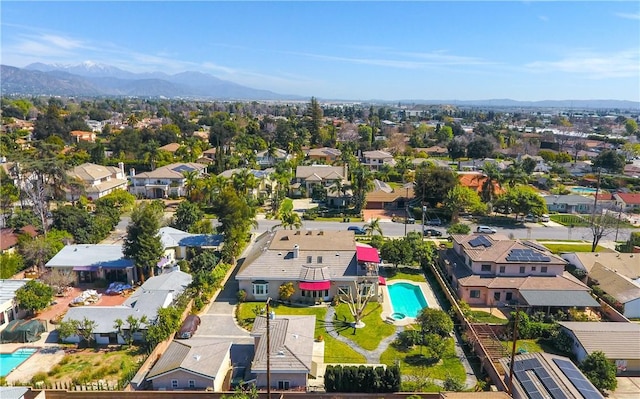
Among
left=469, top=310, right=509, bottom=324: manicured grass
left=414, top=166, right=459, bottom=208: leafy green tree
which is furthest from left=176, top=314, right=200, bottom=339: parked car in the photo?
left=414, top=166, right=459, bottom=208: leafy green tree

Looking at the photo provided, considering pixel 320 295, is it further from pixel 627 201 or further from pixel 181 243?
pixel 627 201

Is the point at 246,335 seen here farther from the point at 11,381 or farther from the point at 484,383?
the point at 484,383

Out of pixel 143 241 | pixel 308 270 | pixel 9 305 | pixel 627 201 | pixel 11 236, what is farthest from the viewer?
pixel 627 201

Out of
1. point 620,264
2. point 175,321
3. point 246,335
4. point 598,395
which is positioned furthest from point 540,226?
point 175,321

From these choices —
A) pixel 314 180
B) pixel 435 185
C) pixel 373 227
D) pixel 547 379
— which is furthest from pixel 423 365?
pixel 314 180

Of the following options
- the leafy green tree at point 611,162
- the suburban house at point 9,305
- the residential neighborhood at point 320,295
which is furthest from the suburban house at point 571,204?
the suburban house at point 9,305
